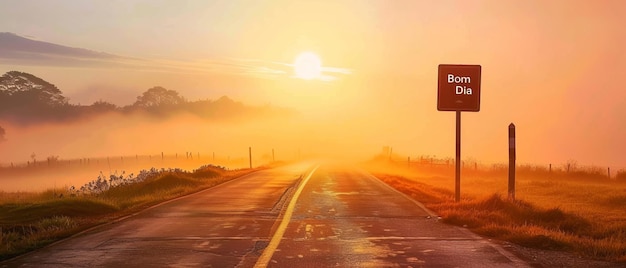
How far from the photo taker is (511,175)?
16234 mm

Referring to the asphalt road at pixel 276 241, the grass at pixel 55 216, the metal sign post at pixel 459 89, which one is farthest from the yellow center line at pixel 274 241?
the metal sign post at pixel 459 89

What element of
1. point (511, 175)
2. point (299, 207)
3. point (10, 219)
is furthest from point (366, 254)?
point (10, 219)

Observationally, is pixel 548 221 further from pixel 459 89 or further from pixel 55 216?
pixel 55 216

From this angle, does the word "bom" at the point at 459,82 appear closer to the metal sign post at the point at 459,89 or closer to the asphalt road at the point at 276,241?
the metal sign post at the point at 459,89

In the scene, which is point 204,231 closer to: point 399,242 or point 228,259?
point 228,259

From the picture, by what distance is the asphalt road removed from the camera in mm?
8391

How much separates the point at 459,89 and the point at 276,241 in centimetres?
946

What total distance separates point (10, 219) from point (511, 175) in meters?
14.9

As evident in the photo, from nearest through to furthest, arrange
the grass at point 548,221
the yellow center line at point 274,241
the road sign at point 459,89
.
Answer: the yellow center line at point 274,241, the grass at point 548,221, the road sign at point 459,89

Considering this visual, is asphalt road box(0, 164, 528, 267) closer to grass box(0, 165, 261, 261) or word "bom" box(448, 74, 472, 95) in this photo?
grass box(0, 165, 261, 261)

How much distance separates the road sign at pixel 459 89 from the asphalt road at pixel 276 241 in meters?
3.43

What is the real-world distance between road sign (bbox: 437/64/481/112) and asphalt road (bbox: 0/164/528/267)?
135 inches

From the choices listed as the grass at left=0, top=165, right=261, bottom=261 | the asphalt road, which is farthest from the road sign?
the grass at left=0, top=165, right=261, bottom=261

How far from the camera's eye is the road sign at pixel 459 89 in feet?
56.5
